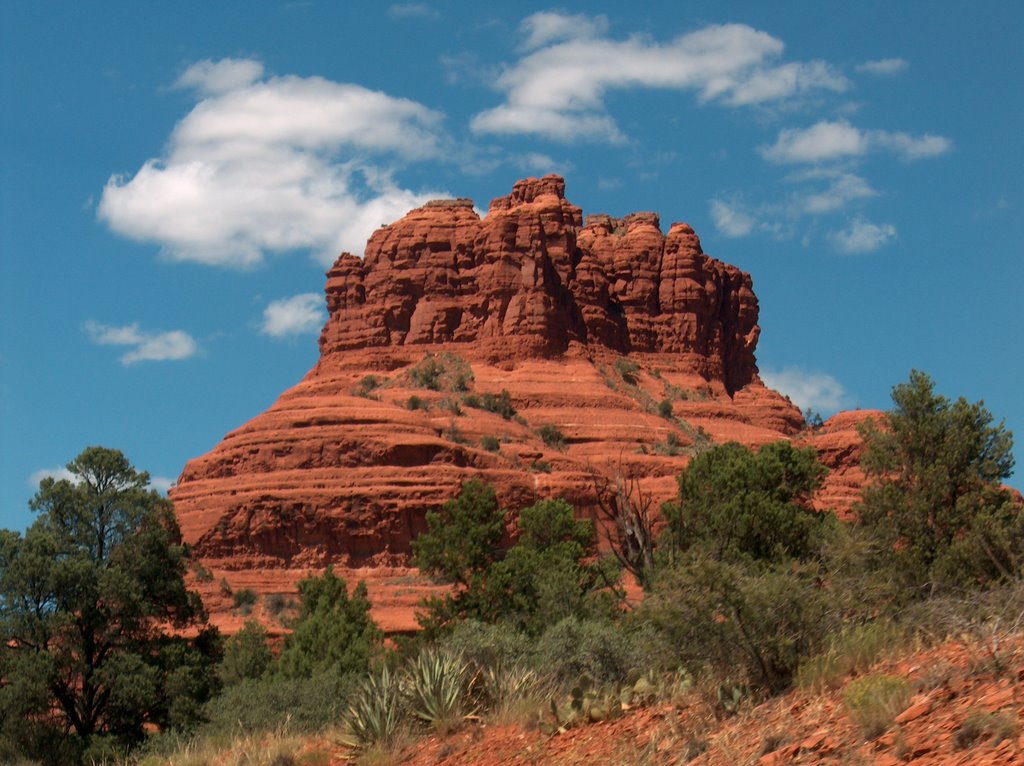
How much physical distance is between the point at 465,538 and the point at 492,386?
4541cm

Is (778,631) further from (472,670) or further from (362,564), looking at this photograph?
(362,564)

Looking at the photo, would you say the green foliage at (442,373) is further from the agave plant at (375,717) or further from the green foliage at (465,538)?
the agave plant at (375,717)

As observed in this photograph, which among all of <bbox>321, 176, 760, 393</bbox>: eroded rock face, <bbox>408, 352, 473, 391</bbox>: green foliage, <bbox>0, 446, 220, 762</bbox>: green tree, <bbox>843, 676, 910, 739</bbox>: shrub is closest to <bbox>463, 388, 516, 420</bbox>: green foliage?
<bbox>408, 352, 473, 391</bbox>: green foliage

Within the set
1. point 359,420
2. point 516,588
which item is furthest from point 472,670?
point 359,420

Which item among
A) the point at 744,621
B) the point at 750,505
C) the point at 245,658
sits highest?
the point at 750,505

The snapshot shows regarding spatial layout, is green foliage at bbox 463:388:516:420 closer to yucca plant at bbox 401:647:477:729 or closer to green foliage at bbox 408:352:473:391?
green foliage at bbox 408:352:473:391

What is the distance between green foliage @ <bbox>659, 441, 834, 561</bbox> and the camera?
34.3 meters

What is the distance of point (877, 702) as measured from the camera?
440 inches

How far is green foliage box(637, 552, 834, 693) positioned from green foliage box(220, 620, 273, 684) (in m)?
28.5

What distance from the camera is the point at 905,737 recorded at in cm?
1055

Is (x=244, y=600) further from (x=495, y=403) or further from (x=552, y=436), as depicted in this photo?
(x=495, y=403)

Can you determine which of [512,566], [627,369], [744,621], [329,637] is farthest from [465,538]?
[627,369]

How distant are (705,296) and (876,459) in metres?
80.7

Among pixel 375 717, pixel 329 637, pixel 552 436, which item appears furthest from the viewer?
pixel 552 436
